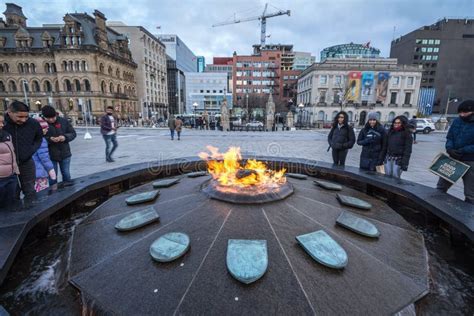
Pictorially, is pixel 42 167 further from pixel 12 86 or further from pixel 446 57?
pixel 446 57

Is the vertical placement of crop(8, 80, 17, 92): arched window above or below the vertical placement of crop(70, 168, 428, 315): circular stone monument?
above

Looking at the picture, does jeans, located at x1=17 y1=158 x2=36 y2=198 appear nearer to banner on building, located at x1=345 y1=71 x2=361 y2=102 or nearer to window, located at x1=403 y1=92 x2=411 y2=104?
banner on building, located at x1=345 y1=71 x2=361 y2=102

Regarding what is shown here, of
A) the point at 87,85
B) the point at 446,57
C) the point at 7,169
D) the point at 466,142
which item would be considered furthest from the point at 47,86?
the point at 446,57

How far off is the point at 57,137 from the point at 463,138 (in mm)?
6799

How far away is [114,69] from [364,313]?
5178cm

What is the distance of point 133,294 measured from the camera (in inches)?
59.5

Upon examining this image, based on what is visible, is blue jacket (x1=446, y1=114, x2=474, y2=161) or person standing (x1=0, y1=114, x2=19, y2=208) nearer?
person standing (x1=0, y1=114, x2=19, y2=208)

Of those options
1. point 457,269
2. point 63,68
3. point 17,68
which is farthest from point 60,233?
point 17,68

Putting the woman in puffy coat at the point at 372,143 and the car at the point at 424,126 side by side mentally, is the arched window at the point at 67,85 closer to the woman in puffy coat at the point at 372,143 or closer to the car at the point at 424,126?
the woman in puffy coat at the point at 372,143

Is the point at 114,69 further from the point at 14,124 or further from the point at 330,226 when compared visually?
the point at 330,226

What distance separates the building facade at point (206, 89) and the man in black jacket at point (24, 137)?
6285cm

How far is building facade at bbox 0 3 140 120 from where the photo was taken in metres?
37.5

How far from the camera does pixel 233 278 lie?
1617mm

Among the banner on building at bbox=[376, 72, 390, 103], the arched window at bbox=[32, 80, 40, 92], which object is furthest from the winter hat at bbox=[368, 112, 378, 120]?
the arched window at bbox=[32, 80, 40, 92]
